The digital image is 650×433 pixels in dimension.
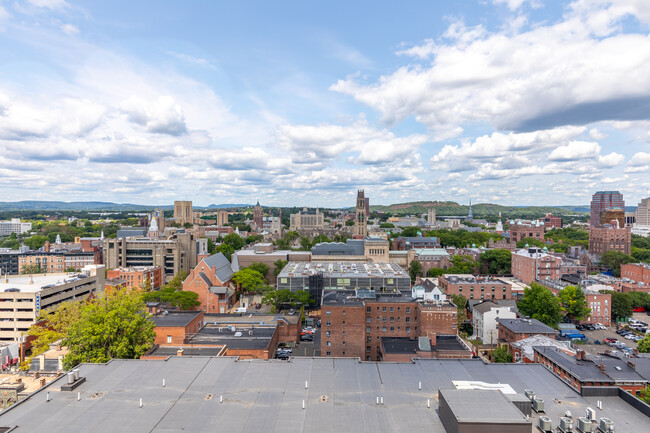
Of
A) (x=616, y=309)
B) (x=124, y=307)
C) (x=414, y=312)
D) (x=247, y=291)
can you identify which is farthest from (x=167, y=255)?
(x=616, y=309)

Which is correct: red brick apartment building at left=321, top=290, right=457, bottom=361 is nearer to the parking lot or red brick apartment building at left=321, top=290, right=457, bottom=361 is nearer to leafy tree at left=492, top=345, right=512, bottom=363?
leafy tree at left=492, top=345, right=512, bottom=363

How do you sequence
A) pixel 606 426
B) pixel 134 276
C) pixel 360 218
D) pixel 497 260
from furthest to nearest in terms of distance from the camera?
pixel 360 218 → pixel 497 260 → pixel 134 276 → pixel 606 426

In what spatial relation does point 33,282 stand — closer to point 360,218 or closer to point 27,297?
point 27,297

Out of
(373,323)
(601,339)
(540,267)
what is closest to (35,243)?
(373,323)

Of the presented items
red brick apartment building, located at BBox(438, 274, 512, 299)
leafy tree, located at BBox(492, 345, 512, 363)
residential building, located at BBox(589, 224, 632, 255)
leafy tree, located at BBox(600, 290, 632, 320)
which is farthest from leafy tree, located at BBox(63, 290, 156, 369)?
residential building, located at BBox(589, 224, 632, 255)

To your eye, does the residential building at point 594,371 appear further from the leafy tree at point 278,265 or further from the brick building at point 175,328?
the leafy tree at point 278,265

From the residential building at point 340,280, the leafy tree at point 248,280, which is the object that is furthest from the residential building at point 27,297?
the residential building at point 340,280

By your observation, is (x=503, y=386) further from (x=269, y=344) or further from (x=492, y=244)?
(x=492, y=244)
